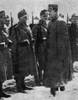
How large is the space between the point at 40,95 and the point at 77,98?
1180 millimetres

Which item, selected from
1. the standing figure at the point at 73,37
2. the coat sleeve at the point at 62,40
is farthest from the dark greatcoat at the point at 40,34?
the standing figure at the point at 73,37

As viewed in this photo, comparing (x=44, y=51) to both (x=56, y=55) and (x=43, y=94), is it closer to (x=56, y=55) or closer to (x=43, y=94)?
(x=56, y=55)

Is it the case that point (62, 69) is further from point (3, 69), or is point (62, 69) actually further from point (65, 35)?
point (3, 69)

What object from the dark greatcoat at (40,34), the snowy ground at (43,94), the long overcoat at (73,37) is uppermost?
the dark greatcoat at (40,34)

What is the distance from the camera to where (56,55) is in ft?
29.8

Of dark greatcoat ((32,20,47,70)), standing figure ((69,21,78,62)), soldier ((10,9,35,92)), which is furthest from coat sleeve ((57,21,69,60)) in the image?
standing figure ((69,21,78,62))

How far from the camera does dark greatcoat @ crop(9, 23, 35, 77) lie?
9819mm

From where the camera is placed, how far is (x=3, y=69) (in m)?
9.26

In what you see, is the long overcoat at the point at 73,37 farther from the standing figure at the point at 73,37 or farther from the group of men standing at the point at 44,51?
the group of men standing at the point at 44,51

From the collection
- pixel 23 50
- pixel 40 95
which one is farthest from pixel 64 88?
pixel 23 50

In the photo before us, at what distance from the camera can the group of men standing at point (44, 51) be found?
29.7 feet

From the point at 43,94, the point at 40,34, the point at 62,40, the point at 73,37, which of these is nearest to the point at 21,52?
the point at 40,34

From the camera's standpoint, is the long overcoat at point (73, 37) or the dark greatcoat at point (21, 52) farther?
the long overcoat at point (73, 37)

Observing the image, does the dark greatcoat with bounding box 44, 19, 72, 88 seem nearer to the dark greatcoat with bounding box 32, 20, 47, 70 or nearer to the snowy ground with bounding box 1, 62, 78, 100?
the snowy ground with bounding box 1, 62, 78, 100
